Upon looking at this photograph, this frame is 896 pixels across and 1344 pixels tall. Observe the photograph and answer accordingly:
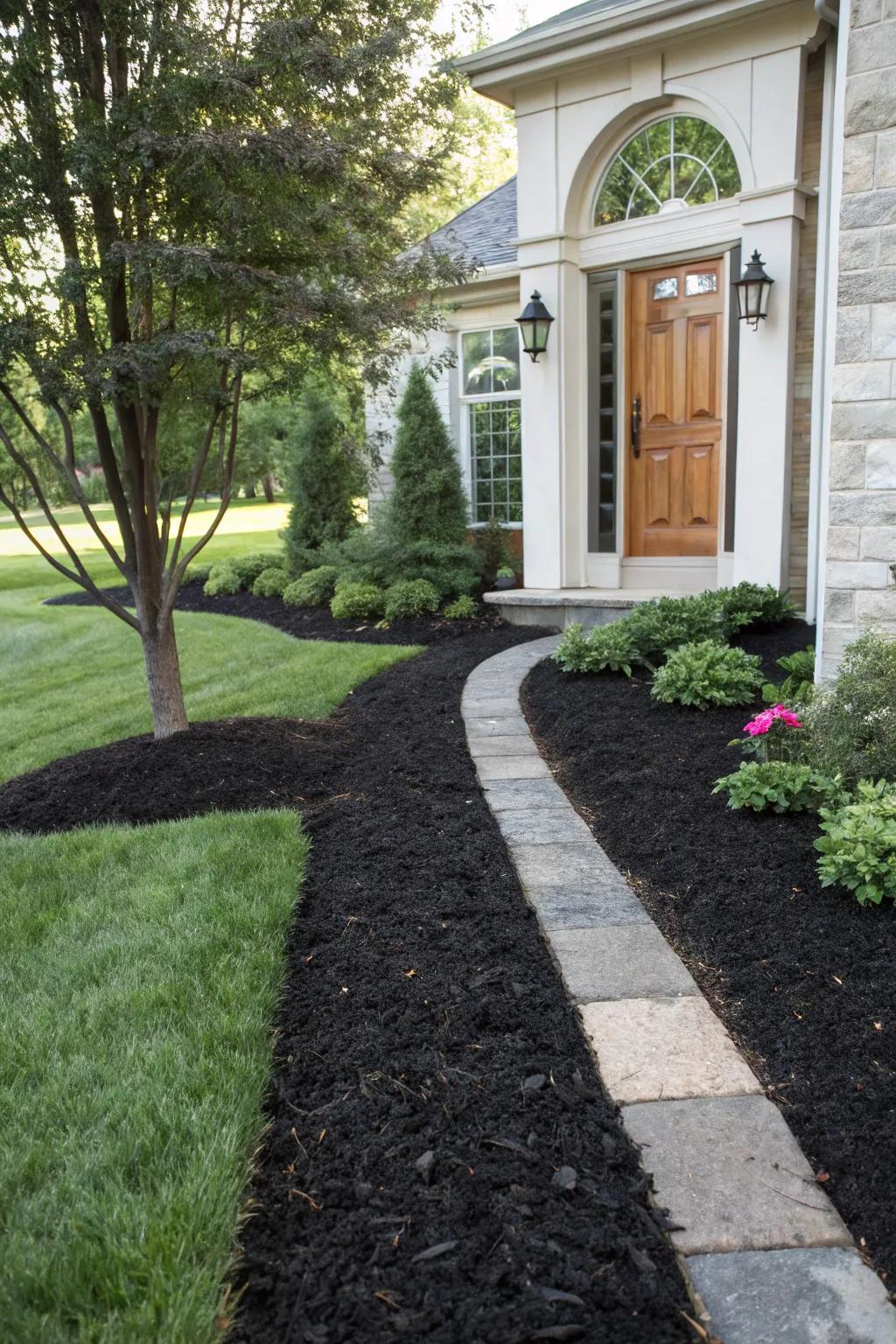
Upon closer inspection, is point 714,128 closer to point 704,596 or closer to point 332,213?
point 704,596

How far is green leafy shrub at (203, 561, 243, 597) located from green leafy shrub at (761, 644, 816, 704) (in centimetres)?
707

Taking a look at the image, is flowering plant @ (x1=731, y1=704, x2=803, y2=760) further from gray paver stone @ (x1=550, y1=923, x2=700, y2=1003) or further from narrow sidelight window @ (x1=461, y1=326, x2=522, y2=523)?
narrow sidelight window @ (x1=461, y1=326, x2=522, y2=523)

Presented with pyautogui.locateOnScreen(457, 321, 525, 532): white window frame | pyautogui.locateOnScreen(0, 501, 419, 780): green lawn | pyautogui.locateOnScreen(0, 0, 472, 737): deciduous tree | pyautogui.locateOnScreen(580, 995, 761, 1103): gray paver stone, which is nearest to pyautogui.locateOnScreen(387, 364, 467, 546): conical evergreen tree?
pyautogui.locateOnScreen(457, 321, 525, 532): white window frame

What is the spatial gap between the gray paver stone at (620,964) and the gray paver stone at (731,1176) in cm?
43

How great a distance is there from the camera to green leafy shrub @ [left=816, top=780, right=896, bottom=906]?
2.65 metres

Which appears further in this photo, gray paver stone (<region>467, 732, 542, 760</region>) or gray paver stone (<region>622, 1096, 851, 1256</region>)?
gray paver stone (<region>467, 732, 542, 760</region>)

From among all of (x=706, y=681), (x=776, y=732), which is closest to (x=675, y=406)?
(x=706, y=681)

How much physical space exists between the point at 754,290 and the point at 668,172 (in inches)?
58.2

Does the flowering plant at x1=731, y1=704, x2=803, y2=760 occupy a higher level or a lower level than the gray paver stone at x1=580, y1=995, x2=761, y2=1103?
higher

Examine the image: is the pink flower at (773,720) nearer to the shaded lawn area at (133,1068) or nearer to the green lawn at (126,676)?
the shaded lawn area at (133,1068)

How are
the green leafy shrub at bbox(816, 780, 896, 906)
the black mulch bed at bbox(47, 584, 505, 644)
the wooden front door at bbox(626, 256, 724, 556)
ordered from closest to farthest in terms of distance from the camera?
the green leafy shrub at bbox(816, 780, 896, 906), the wooden front door at bbox(626, 256, 724, 556), the black mulch bed at bbox(47, 584, 505, 644)

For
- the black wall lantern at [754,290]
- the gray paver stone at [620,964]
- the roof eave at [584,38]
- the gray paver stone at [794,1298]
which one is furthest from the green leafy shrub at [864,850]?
the roof eave at [584,38]

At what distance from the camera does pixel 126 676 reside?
7.37 m

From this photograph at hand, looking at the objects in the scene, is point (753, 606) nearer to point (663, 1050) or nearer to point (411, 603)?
point (411, 603)
